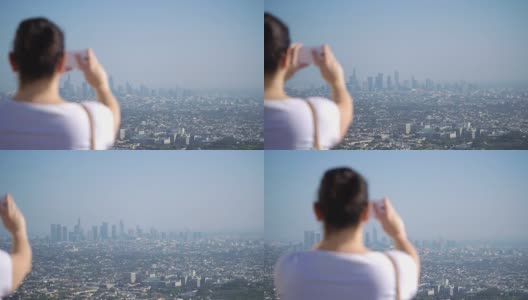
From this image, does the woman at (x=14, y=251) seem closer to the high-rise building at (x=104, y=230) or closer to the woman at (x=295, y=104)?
the high-rise building at (x=104, y=230)

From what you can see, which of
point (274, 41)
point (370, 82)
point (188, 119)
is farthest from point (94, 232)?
point (370, 82)

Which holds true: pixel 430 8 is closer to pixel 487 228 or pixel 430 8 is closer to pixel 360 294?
pixel 487 228

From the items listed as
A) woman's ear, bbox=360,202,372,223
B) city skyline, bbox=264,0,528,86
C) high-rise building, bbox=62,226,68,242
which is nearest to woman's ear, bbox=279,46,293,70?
city skyline, bbox=264,0,528,86

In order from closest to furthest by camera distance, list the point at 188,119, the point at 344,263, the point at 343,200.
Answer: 1. the point at 344,263
2. the point at 343,200
3. the point at 188,119

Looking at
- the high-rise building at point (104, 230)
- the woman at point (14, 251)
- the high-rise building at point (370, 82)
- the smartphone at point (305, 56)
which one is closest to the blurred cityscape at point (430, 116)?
the high-rise building at point (370, 82)

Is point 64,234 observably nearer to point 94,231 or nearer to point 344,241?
point 94,231
